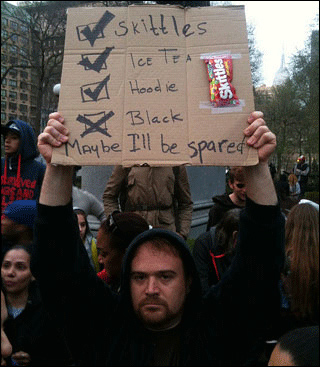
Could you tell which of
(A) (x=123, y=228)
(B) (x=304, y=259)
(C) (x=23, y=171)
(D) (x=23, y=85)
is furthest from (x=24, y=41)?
(B) (x=304, y=259)

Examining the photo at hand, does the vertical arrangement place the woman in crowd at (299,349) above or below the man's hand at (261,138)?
below

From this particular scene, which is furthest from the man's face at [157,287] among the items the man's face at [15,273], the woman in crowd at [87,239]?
the woman in crowd at [87,239]

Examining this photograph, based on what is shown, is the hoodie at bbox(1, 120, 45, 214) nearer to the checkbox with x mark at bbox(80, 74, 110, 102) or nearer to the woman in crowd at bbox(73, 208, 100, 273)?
the woman in crowd at bbox(73, 208, 100, 273)

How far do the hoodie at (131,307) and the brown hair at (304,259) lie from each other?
92 centimetres

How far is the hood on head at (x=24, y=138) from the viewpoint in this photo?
373 cm

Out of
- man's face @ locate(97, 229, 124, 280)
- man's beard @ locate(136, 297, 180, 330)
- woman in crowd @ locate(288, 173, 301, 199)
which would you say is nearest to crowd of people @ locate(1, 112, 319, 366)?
man's beard @ locate(136, 297, 180, 330)

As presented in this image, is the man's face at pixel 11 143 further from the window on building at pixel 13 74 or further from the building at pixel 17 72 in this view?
the window on building at pixel 13 74

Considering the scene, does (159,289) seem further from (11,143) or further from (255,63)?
(255,63)

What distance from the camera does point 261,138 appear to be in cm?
166

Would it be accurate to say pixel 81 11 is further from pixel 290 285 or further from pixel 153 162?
pixel 290 285

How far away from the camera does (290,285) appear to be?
2.59 metres

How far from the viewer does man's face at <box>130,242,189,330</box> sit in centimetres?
161

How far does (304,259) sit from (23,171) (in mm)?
2179

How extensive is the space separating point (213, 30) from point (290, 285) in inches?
56.3
